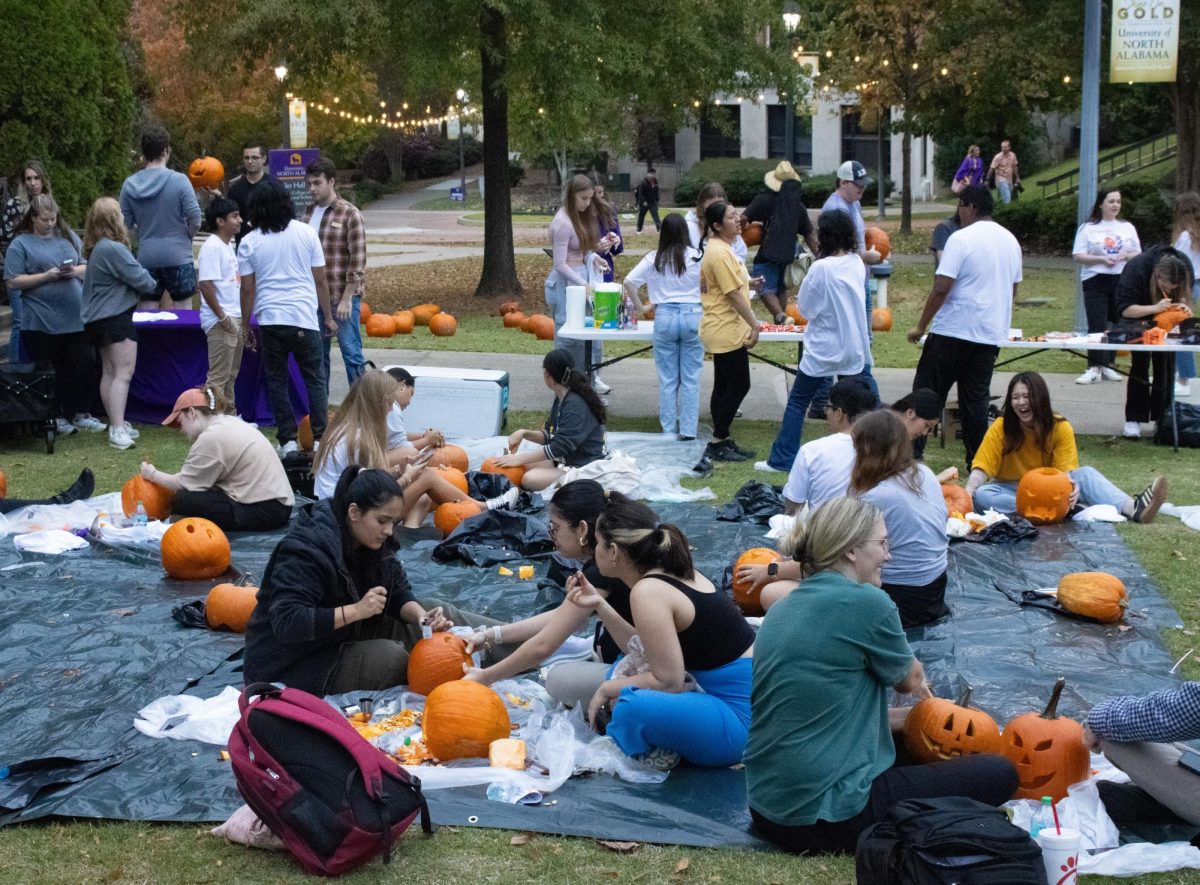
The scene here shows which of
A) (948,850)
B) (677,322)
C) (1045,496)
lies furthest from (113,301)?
(948,850)

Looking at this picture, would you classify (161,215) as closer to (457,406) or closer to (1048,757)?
(457,406)

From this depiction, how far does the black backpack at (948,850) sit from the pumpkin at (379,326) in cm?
1304

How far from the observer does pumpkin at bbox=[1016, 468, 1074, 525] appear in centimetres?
849

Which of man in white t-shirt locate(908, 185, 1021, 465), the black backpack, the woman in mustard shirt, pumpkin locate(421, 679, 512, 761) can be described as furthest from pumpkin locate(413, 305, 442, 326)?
the black backpack

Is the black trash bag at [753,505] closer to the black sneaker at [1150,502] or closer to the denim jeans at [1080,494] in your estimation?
the denim jeans at [1080,494]

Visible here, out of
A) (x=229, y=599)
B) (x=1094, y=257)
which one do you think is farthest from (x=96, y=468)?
(x=1094, y=257)

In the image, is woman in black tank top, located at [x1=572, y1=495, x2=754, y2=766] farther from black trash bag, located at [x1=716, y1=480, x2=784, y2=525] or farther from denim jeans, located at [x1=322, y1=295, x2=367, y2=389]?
denim jeans, located at [x1=322, y1=295, x2=367, y2=389]

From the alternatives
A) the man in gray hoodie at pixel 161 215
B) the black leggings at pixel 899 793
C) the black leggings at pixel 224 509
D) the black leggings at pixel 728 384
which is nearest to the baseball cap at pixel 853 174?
the black leggings at pixel 728 384

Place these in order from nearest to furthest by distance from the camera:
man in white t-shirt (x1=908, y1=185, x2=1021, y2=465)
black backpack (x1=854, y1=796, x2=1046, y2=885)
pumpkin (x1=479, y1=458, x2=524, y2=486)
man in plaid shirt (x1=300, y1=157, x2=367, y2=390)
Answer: black backpack (x1=854, y1=796, x2=1046, y2=885), pumpkin (x1=479, y1=458, x2=524, y2=486), man in white t-shirt (x1=908, y1=185, x2=1021, y2=465), man in plaid shirt (x1=300, y1=157, x2=367, y2=390)

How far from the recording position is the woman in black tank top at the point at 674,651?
498 cm

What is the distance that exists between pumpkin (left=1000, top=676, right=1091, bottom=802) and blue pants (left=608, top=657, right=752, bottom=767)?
0.97 meters

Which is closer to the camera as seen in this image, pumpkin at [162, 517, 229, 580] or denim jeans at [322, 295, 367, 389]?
pumpkin at [162, 517, 229, 580]

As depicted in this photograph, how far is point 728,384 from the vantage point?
10.8 m

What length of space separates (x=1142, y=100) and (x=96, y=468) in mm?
35943
